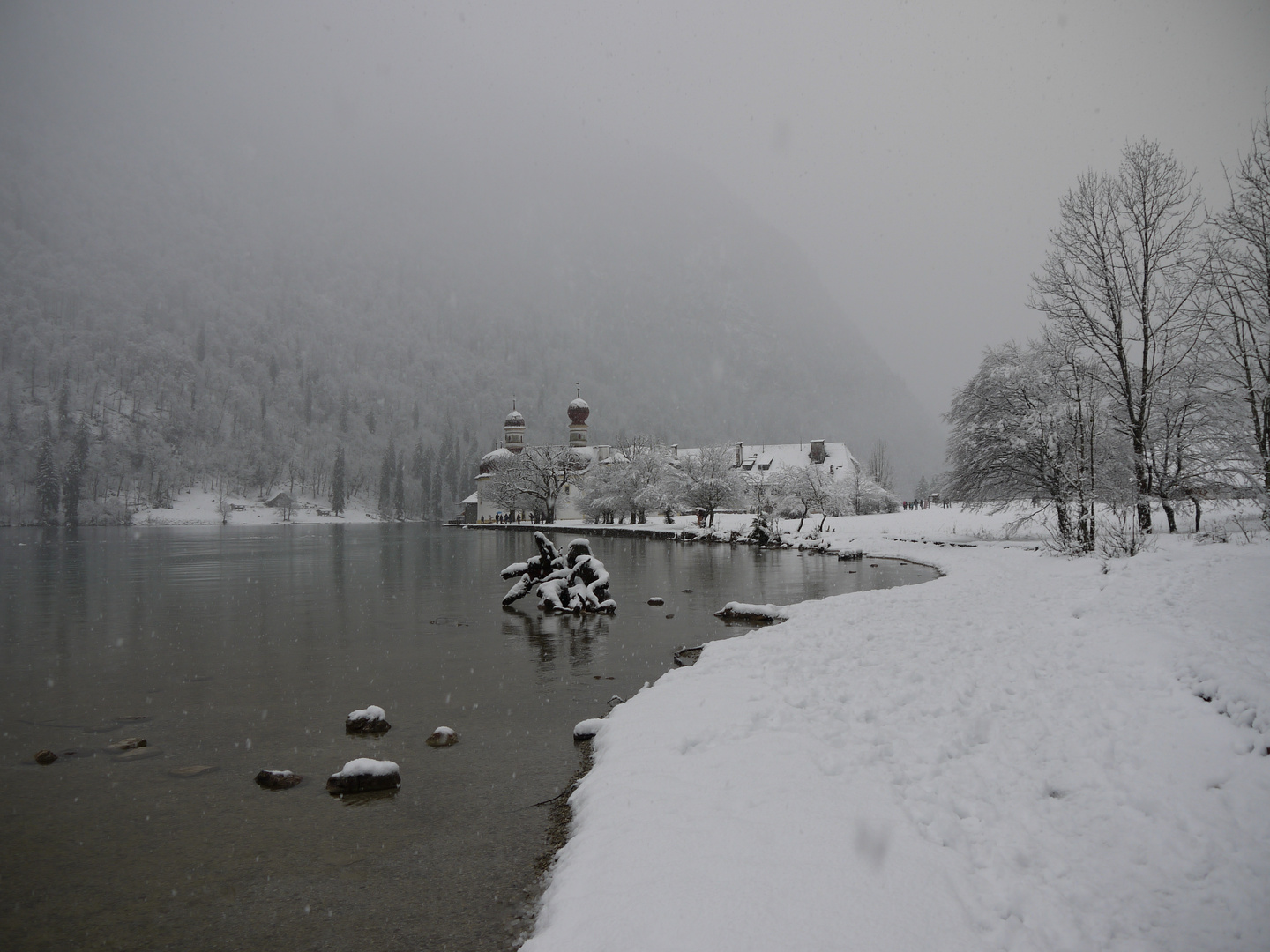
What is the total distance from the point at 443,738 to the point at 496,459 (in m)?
97.9

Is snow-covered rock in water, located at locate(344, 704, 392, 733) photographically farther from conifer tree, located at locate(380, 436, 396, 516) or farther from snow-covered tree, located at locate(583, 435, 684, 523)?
conifer tree, located at locate(380, 436, 396, 516)

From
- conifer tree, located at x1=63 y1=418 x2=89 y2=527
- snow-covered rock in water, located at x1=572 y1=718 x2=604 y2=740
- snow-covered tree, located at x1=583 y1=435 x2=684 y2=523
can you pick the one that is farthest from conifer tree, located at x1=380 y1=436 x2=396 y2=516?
snow-covered rock in water, located at x1=572 y1=718 x2=604 y2=740

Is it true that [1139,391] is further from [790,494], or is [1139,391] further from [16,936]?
[790,494]

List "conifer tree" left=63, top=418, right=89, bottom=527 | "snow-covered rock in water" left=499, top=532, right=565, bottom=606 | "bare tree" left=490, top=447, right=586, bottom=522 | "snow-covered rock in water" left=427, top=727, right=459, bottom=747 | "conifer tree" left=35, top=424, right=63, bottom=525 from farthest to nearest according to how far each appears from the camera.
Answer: "conifer tree" left=35, top=424, right=63, bottom=525
"conifer tree" left=63, top=418, right=89, bottom=527
"bare tree" left=490, top=447, right=586, bottom=522
"snow-covered rock in water" left=499, top=532, right=565, bottom=606
"snow-covered rock in water" left=427, top=727, right=459, bottom=747

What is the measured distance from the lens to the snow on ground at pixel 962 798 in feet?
14.6

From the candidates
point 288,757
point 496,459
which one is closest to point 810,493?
point 496,459

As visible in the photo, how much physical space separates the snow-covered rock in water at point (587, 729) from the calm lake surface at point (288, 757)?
0.17m

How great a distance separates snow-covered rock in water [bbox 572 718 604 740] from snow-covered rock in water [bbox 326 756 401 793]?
241 centimetres

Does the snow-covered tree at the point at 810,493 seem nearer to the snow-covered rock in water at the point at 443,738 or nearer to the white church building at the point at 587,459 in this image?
the white church building at the point at 587,459

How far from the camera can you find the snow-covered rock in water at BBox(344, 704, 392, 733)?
9.41 m

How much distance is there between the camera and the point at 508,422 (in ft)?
374

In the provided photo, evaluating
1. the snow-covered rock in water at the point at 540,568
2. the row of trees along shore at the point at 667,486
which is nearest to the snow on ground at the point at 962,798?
the snow-covered rock in water at the point at 540,568

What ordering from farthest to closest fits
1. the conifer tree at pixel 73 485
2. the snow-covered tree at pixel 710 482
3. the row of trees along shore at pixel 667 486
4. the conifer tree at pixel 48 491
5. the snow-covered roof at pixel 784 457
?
the conifer tree at pixel 48 491
the conifer tree at pixel 73 485
the snow-covered roof at pixel 784 457
the row of trees along shore at pixel 667 486
the snow-covered tree at pixel 710 482

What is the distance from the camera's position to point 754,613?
59.5ft
